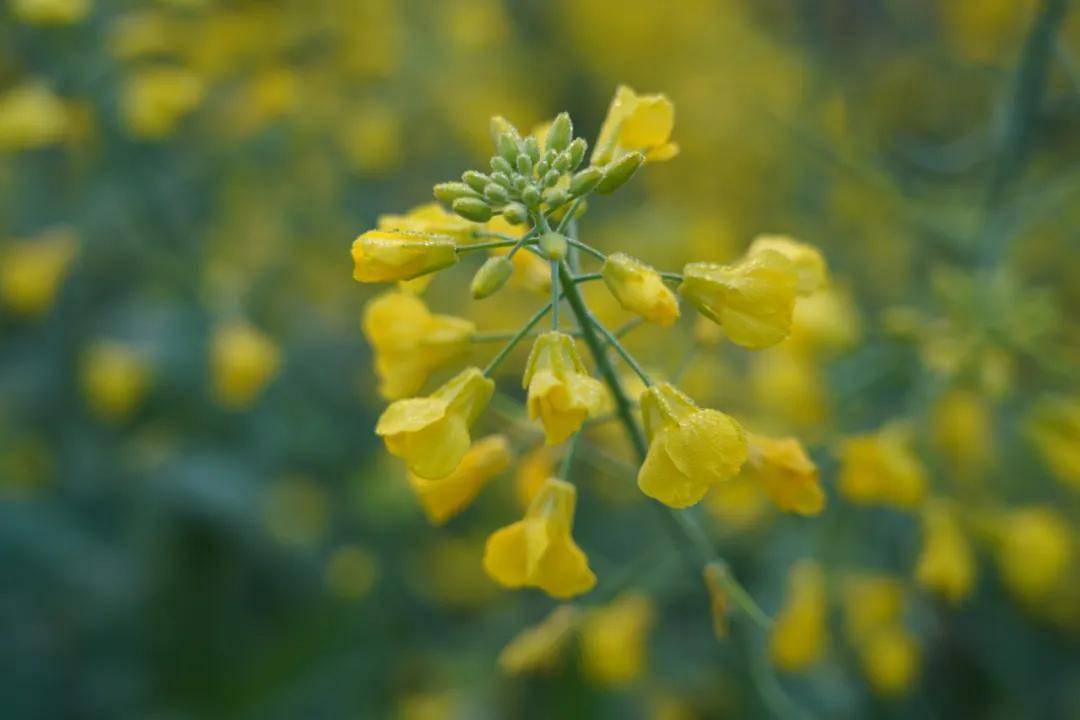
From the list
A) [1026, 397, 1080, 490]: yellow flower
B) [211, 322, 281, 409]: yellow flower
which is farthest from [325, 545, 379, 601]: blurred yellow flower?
[1026, 397, 1080, 490]: yellow flower

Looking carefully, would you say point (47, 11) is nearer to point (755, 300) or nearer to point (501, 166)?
point (501, 166)

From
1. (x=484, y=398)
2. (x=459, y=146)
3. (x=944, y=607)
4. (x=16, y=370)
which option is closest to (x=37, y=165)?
(x=16, y=370)

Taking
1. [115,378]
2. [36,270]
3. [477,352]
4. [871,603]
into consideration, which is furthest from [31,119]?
[871,603]

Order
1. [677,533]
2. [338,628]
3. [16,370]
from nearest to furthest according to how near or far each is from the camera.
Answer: [677,533], [338,628], [16,370]

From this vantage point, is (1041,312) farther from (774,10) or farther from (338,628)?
(774,10)

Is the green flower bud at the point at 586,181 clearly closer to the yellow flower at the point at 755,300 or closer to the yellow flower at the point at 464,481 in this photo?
the yellow flower at the point at 755,300

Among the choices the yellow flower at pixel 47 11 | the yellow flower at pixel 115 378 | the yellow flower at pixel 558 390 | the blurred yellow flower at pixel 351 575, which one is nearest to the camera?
the yellow flower at pixel 558 390

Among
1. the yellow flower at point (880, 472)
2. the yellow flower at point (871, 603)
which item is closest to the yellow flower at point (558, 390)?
the yellow flower at point (880, 472)

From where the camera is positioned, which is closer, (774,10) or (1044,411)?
(1044,411)
